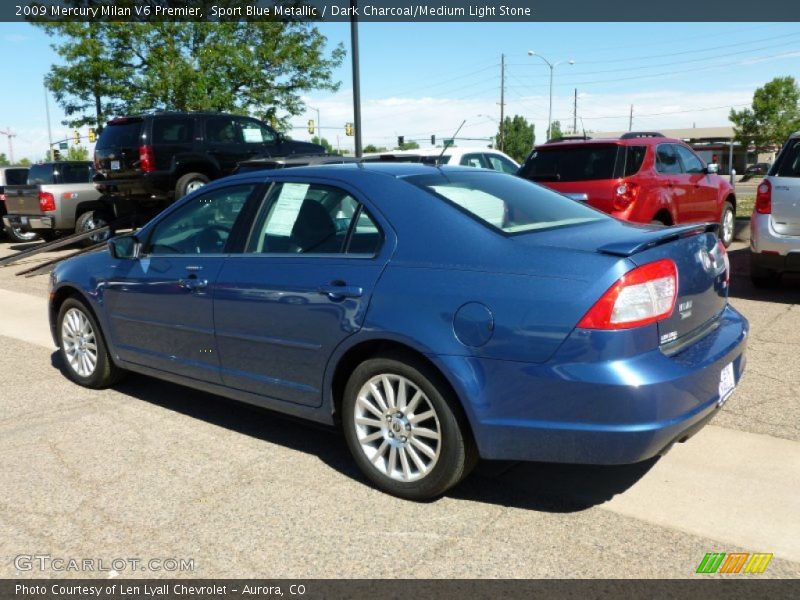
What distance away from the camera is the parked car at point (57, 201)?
627 inches

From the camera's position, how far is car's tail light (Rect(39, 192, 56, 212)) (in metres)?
15.8

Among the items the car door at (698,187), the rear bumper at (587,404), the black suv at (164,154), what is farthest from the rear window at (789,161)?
the black suv at (164,154)

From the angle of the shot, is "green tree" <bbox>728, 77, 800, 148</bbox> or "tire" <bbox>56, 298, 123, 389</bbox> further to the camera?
"green tree" <bbox>728, 77, 800, 148</bbox>

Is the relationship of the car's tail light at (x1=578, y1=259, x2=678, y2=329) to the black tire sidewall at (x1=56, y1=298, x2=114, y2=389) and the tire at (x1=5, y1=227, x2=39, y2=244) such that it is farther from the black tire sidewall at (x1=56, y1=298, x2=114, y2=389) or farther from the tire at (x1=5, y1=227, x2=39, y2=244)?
the tire at (x1=5, y1=227, x2=39, y2=244)

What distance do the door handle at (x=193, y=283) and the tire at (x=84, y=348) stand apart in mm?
1225

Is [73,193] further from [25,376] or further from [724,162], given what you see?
[724,162]

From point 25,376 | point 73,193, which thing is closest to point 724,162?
point 73,193

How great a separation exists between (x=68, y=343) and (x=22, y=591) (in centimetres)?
310

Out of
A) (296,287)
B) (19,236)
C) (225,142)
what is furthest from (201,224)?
(19,236)

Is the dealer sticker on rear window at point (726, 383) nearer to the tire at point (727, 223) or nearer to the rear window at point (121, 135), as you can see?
the tire at point (727, 223)

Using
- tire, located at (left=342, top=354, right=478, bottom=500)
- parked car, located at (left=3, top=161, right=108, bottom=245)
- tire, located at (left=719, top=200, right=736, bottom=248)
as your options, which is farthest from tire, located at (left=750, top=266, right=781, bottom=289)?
parked car, located at (left=3, top=161, right=108, bottom=245)

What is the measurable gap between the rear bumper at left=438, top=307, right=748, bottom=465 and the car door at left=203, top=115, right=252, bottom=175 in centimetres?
A: 1160

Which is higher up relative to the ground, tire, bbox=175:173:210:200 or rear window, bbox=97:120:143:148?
rear window, bbox=97:120:143:148

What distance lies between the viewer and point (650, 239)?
3.35 m
